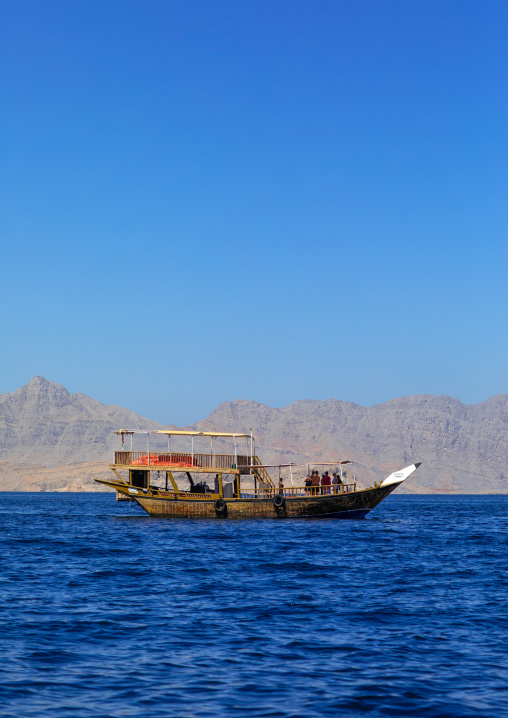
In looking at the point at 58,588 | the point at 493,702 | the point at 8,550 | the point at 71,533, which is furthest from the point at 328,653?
the point at 71,533

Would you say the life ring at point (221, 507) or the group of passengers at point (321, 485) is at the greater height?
the group of passengers at point (321, 485)

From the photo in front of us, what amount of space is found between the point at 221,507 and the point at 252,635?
3406 centimetres

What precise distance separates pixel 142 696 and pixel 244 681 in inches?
69.3

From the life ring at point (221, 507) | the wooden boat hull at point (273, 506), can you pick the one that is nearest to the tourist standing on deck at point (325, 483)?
the wooden boat hull at point (273, 506)

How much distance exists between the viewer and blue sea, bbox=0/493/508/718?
11609mm

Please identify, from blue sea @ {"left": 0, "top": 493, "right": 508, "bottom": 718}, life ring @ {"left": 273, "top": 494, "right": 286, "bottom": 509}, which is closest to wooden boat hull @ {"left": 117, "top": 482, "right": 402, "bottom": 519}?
life ring @ {"left": 273, "top": 494, "right": 286, "bottom": 509}

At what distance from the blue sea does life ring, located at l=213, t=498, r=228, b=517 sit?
60.2ft

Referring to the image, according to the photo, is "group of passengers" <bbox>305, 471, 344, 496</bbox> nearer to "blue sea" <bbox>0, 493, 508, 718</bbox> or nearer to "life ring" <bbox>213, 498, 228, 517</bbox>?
"life ring" <bbox>213, 498, 228, 517</bbox>

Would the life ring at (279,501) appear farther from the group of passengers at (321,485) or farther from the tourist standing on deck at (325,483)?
A: the tourist standing on deck at (325,483)

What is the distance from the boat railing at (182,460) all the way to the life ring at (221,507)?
7.00ft

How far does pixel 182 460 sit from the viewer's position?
168ft

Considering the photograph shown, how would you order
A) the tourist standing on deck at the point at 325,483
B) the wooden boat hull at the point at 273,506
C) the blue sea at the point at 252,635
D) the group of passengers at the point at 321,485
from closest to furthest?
the blue sea at the point at 252,635, the wooden boat hull at the point at 273,506, the group of passengers at the point at 321,485, the tourist standing on deck at the point at 325,483

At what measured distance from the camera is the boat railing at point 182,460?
50125mm

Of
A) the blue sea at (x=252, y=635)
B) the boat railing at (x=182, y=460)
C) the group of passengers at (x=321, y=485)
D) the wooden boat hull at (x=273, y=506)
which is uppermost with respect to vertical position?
the boat railing at (x=182, y=460)
